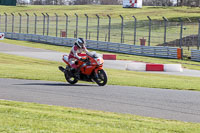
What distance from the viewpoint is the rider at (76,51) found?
1491 centimetres

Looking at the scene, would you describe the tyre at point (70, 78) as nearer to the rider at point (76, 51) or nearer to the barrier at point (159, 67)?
the rider at point (76, 51)

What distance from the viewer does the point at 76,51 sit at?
15078mm

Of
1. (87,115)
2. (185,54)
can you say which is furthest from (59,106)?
(185,54)

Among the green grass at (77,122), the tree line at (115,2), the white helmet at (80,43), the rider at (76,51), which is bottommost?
the green grass at (77,122)

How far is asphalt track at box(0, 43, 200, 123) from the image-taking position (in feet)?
33.9

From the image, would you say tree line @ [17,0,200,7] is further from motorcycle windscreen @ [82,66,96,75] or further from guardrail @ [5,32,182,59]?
motorcycle windscreen @ [82,66,96,75]

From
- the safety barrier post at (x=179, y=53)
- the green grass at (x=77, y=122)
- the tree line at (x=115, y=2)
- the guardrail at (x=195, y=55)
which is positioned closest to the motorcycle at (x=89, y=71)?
the green grass at (x=77, y=122)

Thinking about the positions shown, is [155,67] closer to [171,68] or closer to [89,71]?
[171,68]

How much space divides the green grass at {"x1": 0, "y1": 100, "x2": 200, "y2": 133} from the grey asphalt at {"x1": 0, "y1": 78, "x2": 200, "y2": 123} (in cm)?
79

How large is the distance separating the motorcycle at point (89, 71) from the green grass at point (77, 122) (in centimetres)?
484

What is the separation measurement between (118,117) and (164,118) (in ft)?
3.23

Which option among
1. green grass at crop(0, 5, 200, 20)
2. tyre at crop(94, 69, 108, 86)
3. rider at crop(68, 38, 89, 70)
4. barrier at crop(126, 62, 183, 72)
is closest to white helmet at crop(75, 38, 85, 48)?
rider at crop(68, 38, 89, 70)

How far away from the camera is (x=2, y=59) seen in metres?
27.9

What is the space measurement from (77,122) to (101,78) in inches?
262
